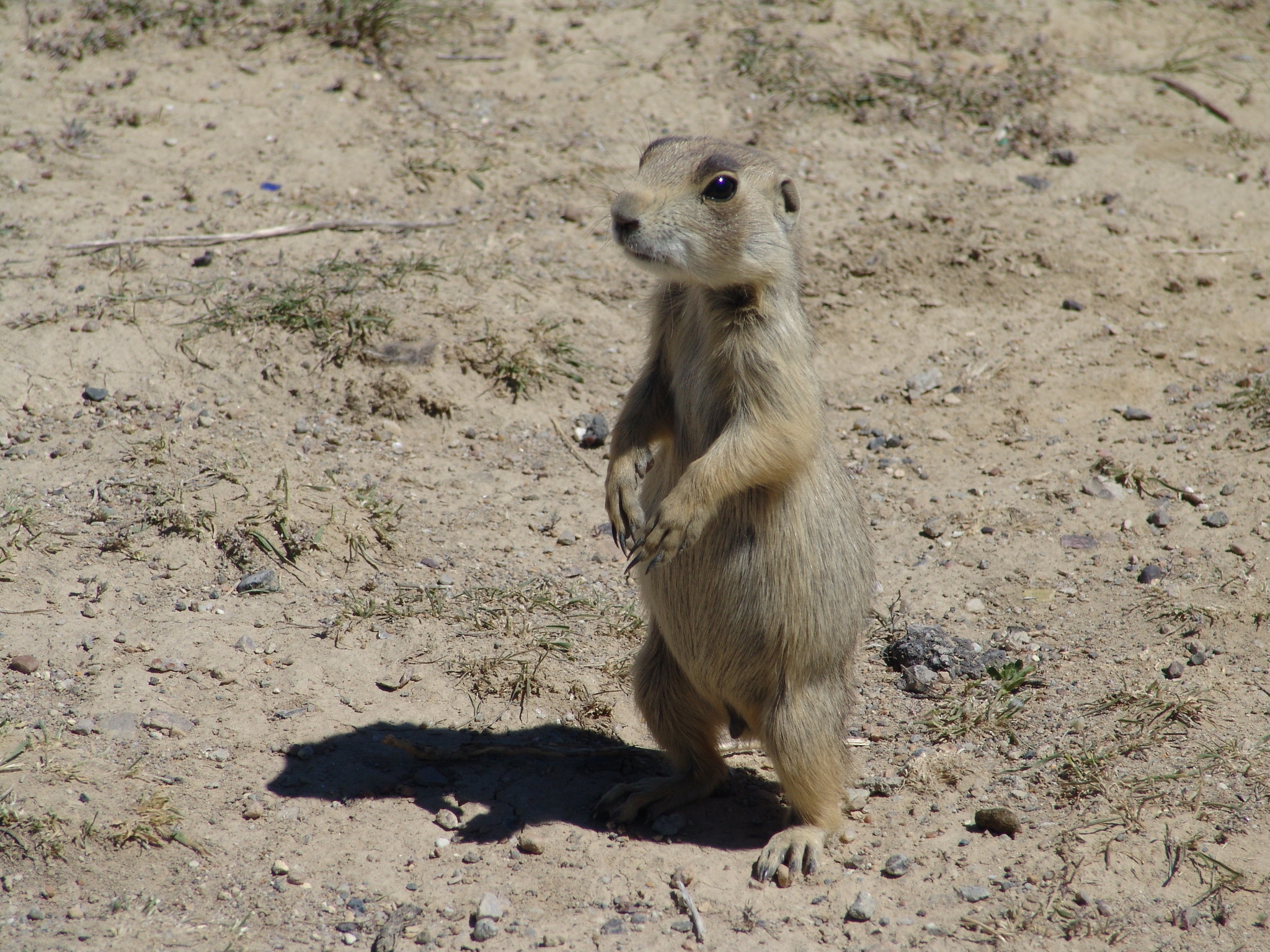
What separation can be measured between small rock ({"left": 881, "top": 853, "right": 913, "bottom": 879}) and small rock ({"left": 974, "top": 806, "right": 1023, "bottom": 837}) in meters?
0.34

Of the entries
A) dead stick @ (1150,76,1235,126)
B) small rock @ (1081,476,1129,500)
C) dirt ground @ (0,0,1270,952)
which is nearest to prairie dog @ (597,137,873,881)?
dirt ground @ (0,0,1270,952)

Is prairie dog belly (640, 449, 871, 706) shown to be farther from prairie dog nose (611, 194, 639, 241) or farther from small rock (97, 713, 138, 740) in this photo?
small rock (97, 713, 138, 740)

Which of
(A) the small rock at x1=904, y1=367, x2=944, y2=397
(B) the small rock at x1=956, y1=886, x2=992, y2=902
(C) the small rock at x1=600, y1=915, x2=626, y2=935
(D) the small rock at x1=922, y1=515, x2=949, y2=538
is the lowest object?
(C) the small rock at x1=600, y1=915, x2=626, y2=935

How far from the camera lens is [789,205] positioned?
4312mm

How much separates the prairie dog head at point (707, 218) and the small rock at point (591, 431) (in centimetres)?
238

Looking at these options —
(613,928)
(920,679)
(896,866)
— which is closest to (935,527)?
(920,679)

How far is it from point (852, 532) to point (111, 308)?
14.0 feet

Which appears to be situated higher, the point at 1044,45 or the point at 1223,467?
the point at 1044,45

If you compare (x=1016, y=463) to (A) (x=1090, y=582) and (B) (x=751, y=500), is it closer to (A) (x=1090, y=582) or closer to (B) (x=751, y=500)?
(A) (x=1090, y=582)

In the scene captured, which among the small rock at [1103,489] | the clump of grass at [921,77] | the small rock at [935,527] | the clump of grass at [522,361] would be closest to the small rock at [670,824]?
the small rock at [935,527]

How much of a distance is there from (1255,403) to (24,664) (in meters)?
6.44

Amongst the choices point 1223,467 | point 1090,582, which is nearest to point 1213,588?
point 1090,582

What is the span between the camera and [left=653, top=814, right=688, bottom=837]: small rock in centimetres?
452

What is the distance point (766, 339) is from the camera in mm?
4086
